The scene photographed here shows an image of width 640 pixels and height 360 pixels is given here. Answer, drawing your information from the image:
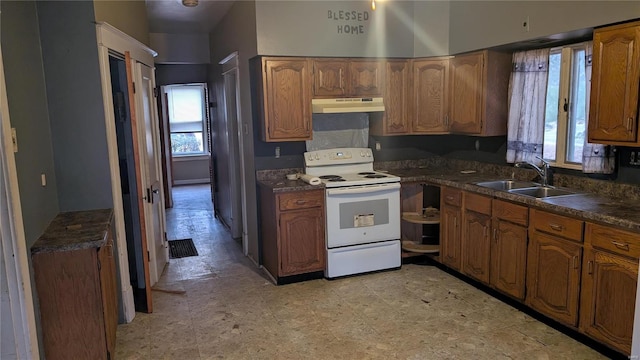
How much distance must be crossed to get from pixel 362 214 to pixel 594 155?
6.39 feet

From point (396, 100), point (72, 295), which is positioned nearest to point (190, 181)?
point (396, 100)

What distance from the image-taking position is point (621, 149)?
335cm

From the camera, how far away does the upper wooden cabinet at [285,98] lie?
13.6ft

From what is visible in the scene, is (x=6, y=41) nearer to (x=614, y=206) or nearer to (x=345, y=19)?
(x=345, y=19)

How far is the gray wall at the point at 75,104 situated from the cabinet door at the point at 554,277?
3127 millimetres

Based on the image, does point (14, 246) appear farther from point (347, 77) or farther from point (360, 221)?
point (347, 77)

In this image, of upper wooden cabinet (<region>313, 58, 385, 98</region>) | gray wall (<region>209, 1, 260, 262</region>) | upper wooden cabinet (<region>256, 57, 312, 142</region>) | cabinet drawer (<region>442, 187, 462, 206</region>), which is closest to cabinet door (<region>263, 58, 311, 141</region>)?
upper wooden cabinet (<region>256, 57, 312, 142</region>)

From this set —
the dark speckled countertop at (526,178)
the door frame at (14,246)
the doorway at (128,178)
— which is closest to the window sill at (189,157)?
the dark speckled countertop at (526,178)

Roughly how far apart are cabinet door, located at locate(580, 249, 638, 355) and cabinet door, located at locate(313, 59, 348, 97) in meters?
2.53

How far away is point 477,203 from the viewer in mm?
3838

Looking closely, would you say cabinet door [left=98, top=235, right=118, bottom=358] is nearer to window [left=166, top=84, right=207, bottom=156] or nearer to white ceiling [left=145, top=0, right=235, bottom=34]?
white ceiling [left=145, top=0, right=235, bottom=34]

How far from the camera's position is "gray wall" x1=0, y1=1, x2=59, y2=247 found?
2.43 m

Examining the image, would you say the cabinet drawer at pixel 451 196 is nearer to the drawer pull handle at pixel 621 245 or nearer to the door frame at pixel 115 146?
the drawer pull handle at pixel 621 245

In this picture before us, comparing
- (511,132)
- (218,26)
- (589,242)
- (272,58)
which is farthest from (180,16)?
(589,242)
